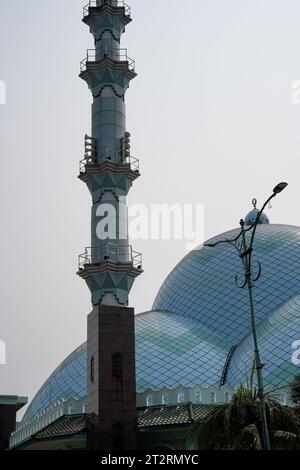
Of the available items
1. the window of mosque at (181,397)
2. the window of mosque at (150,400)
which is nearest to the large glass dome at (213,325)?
the window of mosque at (150,400)

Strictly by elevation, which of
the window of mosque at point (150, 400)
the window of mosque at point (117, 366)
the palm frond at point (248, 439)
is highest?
the window of mosque at point (117, 366)

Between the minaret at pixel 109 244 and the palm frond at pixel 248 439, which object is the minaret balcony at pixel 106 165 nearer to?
the minaret at pixel 109 244

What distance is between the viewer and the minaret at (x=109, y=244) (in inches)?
1567

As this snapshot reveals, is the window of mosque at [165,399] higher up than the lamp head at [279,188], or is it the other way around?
the lamp head at [279,188]

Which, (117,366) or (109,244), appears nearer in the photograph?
(117,366)

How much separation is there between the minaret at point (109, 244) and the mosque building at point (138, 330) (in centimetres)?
7

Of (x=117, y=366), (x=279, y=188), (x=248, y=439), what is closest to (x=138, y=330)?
(x=117, y=366)

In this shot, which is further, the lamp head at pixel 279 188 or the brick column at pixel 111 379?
the brick column at pixel 111 379

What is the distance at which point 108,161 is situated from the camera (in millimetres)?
49375

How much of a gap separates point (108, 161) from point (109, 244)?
5750 millimetres

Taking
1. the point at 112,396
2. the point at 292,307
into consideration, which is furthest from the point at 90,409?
the point at 292,307

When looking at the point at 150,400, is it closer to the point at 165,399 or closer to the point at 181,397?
the point at 165,399

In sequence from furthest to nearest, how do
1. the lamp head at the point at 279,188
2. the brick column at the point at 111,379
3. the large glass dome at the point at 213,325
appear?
the large glass dome at the point at 213,325 < the brick column at the point at 111,379 < the lamp head at the point at 279,188

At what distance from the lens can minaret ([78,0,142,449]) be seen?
39812mm
